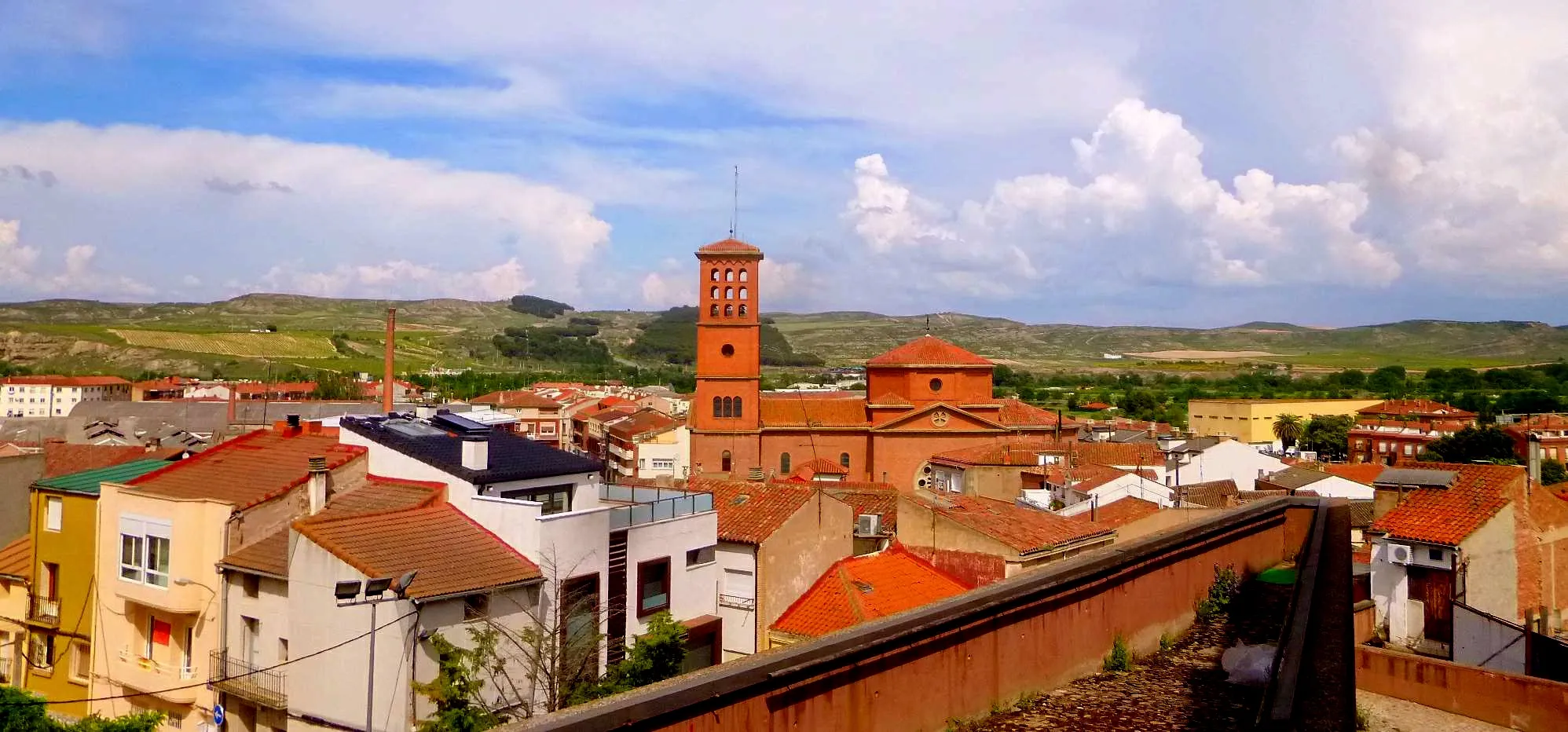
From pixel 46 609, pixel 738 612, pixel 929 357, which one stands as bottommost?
pixel 46 609

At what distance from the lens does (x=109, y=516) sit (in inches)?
750

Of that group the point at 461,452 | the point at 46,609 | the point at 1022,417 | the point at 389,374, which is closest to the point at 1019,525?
the point at 461,452

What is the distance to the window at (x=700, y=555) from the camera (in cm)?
2020

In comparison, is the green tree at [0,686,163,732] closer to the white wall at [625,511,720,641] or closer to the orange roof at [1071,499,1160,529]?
the white wall at [625,511,720,641]

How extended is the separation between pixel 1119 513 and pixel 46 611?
23896 millimetres

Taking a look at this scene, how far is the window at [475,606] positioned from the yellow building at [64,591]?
942 centimetres

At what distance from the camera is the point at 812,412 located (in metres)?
49.8

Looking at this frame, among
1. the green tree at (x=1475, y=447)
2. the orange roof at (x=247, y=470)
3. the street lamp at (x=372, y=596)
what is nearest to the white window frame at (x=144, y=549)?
the orange roof at (x=247, y=470)

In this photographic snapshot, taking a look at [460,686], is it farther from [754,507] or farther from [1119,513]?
[1119,513]

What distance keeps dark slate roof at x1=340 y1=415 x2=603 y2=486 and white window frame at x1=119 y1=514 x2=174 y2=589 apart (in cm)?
361

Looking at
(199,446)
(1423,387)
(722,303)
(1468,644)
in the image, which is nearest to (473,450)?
(1468,644)

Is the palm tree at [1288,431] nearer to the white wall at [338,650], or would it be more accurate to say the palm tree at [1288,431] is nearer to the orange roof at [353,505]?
the orange roof at [353,505]

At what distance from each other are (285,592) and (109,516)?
542 cm

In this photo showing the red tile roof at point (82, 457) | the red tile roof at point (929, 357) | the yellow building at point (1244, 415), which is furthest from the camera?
the yellow building at point (1244, 415)
